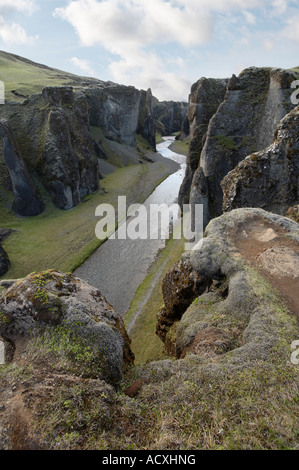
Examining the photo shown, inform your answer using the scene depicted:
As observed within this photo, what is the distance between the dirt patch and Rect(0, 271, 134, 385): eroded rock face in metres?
8.02

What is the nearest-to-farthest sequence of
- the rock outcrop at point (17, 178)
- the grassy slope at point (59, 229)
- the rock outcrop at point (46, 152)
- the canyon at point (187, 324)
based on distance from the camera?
the canyon at point (187, 324) < the grassy slope at point (59, 229) < the rock outcrop at point (17, 178) < the rock outcrop at point (46, 152)

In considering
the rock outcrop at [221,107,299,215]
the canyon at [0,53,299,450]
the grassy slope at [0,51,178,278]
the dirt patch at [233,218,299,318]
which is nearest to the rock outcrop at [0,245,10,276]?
the canyon at [0,53,299,450]

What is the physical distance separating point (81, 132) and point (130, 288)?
51.9m

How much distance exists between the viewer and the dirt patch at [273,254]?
1327 centimetres

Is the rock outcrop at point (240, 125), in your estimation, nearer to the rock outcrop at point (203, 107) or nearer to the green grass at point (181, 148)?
the rock outcrop at point (203, 107)

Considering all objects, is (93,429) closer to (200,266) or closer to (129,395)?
(129,395)

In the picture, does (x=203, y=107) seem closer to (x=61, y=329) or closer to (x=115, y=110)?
(x=61, y=329)

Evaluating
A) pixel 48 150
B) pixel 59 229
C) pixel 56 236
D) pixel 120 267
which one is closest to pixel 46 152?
pixel 48 150

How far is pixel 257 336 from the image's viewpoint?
10836 mm

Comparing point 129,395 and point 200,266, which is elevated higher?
point 200,266

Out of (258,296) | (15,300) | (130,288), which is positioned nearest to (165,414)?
(258,296)

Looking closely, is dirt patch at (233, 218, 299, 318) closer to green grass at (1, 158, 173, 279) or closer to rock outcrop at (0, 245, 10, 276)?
→ green grass at (1, 158, 173, 279)

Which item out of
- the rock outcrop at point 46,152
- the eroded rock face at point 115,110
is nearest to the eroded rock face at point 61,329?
the rock outcrop at point 46,152

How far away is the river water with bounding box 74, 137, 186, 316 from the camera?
30781mm
